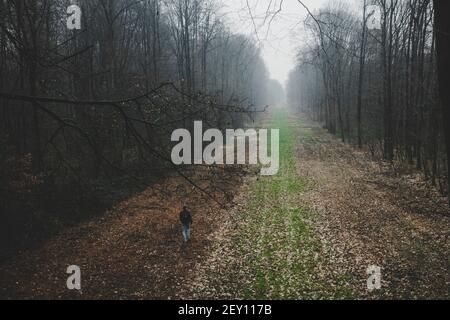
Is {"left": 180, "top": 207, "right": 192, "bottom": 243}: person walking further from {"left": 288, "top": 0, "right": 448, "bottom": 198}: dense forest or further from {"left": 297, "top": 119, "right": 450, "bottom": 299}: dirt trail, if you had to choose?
{"left": 288, "top": 0, "right": 448, "bottom": 198}: dense forest

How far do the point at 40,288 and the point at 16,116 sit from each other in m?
10.4

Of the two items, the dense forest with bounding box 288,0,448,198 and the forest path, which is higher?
the dense forest with bounding box 288,0,448,198

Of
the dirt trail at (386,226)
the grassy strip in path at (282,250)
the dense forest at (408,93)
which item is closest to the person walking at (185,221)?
the grassy strip in path at (282,250)

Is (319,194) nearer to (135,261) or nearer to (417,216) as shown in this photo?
(417,216)

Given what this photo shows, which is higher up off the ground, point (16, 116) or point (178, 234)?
point (16, 116)

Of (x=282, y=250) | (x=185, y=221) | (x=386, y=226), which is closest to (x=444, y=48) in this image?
(x=282, y=250)

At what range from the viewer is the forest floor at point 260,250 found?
34.4 feet

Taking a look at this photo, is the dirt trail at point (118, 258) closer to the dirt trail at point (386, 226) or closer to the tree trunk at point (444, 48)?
the dirt trail at point (386, 226)

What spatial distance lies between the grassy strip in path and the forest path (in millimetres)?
26

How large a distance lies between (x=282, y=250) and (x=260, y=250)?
701mm

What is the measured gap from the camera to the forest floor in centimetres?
1049

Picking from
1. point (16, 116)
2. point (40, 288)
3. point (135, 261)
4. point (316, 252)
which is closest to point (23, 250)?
point (40, 288)

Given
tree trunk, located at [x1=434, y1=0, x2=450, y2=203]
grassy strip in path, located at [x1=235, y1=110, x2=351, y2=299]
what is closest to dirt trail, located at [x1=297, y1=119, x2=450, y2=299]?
grassy strip in path, located at [x1=235, y1=110, x2=351, y2=299]
